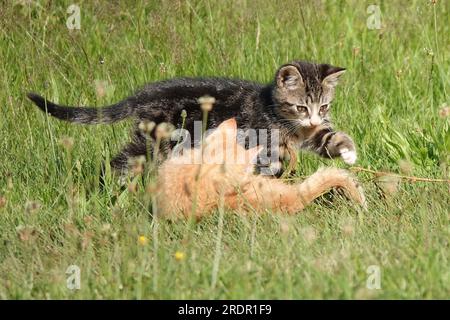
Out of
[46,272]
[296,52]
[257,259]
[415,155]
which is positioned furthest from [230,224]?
[296,52]

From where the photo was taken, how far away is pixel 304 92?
5.66 metres

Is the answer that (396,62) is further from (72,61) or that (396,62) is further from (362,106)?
(72,61)

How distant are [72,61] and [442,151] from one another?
2.74 meters

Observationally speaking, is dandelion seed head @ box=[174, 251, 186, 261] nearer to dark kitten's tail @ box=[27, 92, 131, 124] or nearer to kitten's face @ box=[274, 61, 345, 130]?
dark kitten's tail @ box=[27, 92, 131, 124]

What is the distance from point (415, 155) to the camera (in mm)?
5137

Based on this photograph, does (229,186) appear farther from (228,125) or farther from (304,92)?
(304,92)

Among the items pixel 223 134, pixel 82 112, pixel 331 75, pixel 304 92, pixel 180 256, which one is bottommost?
pixel 180 256

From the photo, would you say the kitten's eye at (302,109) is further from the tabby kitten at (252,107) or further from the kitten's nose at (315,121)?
the kitten's nose at (315,121)

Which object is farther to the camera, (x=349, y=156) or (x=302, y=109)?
(x=302, y=109)

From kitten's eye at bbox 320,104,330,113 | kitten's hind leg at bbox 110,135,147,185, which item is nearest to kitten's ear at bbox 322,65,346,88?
kitten's eye at bbox 320,104,330,113

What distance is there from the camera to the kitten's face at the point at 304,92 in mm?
5605

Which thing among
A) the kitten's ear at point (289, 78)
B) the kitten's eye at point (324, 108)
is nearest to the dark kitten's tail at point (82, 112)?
the kitten's ear at point (289, 78)

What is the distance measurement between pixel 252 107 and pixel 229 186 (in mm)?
1380

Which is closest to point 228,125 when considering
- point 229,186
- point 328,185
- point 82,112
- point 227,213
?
point 229,186
